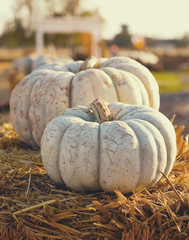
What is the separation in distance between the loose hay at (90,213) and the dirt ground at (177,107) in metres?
3.04

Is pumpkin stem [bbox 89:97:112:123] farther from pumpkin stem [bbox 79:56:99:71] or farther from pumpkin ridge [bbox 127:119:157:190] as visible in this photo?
pumpkin stem [bbox 79:56:99:71]

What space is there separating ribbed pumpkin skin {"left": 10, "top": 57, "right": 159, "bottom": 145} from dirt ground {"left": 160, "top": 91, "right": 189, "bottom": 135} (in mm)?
1839

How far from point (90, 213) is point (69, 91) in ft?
5.13

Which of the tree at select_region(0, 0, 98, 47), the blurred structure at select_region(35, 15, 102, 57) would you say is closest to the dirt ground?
the blurred structure at select_region(35, 15, 102, 57)

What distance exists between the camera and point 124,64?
12.3ft

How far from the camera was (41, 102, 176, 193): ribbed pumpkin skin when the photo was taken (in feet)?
7.54

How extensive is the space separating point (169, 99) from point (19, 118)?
4897 mm

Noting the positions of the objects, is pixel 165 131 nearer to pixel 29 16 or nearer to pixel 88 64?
pixel 88 64

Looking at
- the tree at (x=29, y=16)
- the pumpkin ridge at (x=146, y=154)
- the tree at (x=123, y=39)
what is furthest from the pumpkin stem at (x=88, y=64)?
the tree at (x=123, y=39)

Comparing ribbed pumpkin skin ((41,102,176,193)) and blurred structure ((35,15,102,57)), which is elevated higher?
ribbed pumpkin skin ((41,102,176,193))

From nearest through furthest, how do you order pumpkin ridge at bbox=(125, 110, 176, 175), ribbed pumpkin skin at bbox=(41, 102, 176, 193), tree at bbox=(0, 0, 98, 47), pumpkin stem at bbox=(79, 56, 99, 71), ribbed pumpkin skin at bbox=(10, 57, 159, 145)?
ribbed pumpkin skin at bbox=(41, 102, 176, 193) < pumpkin ridge at bbox=(125, 110, 176, 175) < ribbed pumpkin skin at bbox=(10, 57, 159, 145) < pumpkin stem at bbox=(79, 56, 99, 71) < tree at bbox=(0, 0, 98, 47)

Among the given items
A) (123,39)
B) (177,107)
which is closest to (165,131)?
(177,107)

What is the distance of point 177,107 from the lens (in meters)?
6.82

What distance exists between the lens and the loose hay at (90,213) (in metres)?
2.00
